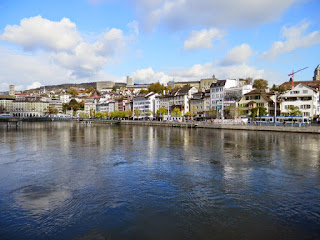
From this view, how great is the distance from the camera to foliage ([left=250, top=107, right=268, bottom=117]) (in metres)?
61.0

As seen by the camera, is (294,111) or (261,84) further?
(261,84)

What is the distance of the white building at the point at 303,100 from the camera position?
58812 mm

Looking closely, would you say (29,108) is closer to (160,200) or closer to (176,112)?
(176,112)

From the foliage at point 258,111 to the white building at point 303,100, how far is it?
178 inches

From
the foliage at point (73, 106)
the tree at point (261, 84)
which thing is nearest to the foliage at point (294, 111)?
the tree at point (261, 84)

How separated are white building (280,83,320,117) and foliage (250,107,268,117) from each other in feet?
14.8

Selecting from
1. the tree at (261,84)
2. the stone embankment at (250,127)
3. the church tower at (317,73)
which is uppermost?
the church tower at (317,73)

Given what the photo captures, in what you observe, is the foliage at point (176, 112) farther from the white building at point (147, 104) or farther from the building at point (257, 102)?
the building at point (257, 102)

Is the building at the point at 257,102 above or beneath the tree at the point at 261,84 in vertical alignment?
beneath

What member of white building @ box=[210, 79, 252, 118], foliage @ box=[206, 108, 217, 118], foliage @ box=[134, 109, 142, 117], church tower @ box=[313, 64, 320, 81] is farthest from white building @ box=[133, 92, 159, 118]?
church tower @ box=[313, 64, 320, 81]

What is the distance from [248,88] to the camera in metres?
74.3

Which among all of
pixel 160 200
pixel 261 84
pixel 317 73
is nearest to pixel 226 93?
pixel 261 84

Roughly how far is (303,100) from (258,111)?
33.1 feet

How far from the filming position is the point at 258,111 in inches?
2468
